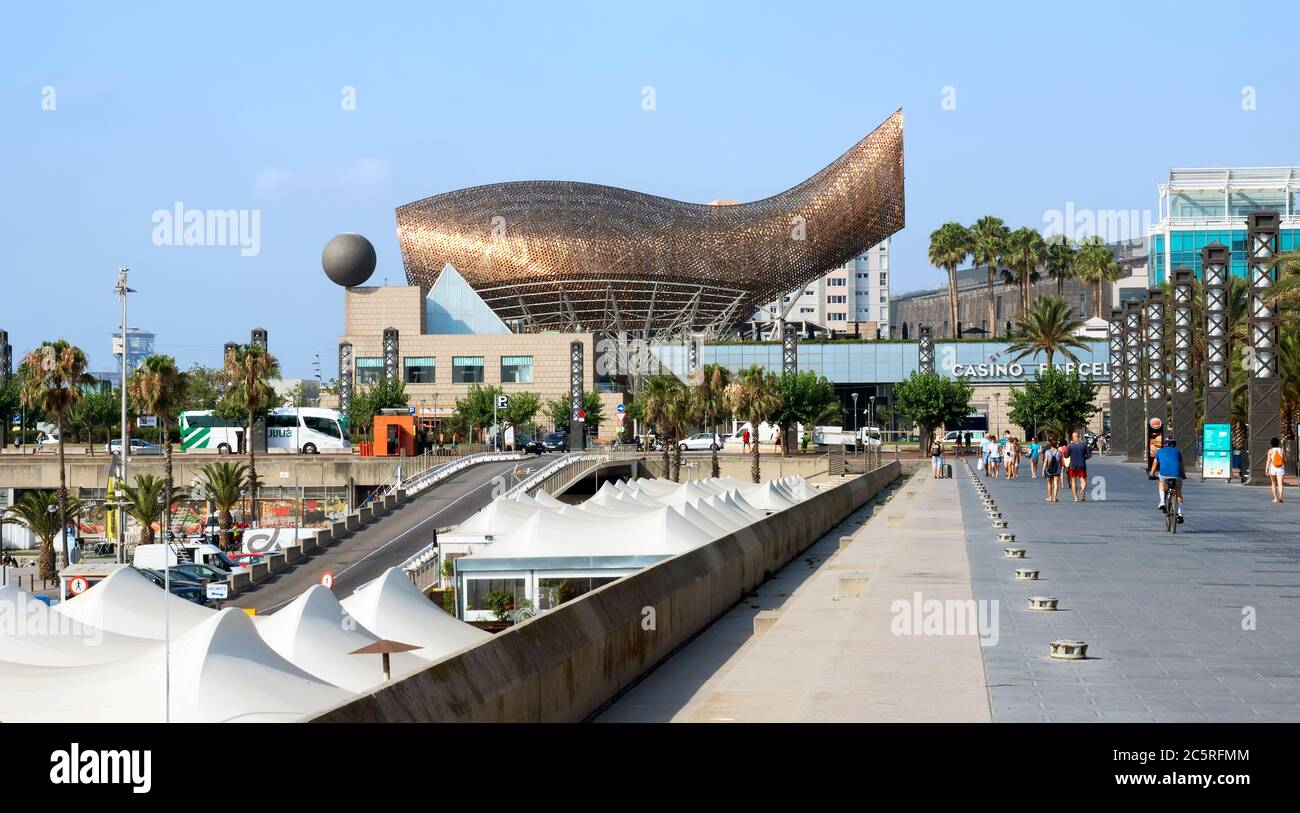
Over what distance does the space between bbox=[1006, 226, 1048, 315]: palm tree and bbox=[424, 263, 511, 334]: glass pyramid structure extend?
45.5 metres

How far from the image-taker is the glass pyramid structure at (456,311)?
128500 millimetres

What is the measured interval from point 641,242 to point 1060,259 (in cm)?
4240

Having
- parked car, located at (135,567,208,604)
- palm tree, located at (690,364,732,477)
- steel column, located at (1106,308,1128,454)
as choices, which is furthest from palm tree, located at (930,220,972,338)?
parked car, located at (135,567,208,604)

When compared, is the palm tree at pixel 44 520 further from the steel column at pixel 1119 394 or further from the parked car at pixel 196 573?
the steel column at pixel 1119 394

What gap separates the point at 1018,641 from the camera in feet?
42.3

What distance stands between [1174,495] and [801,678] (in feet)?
52.8

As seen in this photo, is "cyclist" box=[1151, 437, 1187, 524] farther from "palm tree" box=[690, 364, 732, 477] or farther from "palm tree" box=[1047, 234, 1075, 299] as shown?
"palm tree" box=[1047, 234, 1075, 299]

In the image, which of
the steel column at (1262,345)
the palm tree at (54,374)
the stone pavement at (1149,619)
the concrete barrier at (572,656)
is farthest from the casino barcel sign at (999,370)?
the concrete barrier at (572,656)

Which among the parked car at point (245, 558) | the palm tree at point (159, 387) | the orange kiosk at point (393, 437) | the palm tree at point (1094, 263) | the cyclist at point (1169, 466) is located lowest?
the parked car at point (245, 558)

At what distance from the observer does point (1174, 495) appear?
2591 centimetres

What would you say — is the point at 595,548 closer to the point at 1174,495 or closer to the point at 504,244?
the point at 1174,495

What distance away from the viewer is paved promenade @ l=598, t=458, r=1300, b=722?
395 inches

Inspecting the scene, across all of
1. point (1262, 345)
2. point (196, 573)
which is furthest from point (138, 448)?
point (1262, 345)

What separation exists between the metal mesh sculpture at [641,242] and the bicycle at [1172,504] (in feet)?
412
